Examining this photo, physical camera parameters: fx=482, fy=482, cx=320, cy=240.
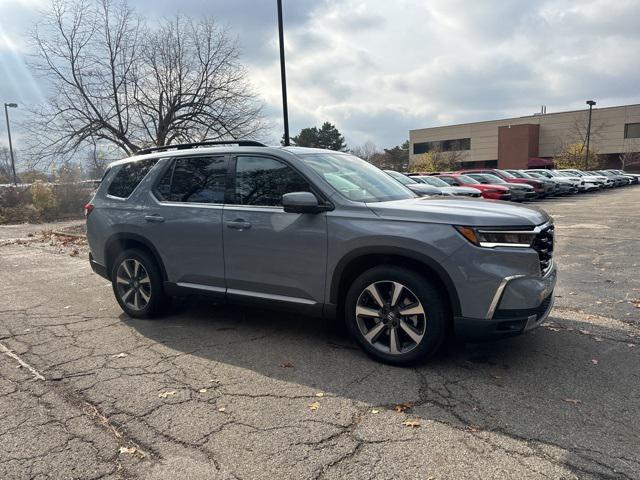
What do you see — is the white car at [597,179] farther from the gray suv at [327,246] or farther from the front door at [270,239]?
the front door at [270,239]

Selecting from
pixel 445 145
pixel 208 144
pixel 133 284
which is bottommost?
pixel 133 284

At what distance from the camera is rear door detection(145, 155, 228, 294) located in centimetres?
473

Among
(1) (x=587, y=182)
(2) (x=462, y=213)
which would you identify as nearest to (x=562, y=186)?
(1) (x=587, y=182)

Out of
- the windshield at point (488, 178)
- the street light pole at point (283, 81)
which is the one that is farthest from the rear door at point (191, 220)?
the windshield at point (488, 178)

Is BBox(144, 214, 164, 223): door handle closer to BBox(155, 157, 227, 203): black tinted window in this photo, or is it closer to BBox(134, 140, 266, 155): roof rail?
BBox(155, 157, 227, 203): black tinted window

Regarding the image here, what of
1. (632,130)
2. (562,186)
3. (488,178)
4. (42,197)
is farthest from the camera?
(632,130)

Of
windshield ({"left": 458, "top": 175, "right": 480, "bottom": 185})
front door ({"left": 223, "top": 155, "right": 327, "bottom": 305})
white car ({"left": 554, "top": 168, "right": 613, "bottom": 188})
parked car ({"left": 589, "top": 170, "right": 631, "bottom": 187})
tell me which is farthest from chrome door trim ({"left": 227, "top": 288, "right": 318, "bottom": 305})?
parked car ({"left": 589, "top": 170, "right": 631, "bottom": 187})

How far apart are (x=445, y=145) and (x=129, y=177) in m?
74.6

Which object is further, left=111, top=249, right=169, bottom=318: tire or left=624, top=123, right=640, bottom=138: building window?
left=624, top=123, right=640, bottom=138: building window

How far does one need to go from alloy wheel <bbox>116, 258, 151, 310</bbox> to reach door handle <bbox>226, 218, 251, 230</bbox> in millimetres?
1354

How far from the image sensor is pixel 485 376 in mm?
3742

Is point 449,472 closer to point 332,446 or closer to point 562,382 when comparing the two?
point 332,446

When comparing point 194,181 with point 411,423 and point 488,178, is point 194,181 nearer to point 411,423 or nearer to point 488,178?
point 411,423

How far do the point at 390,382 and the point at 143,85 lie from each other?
1550cm
